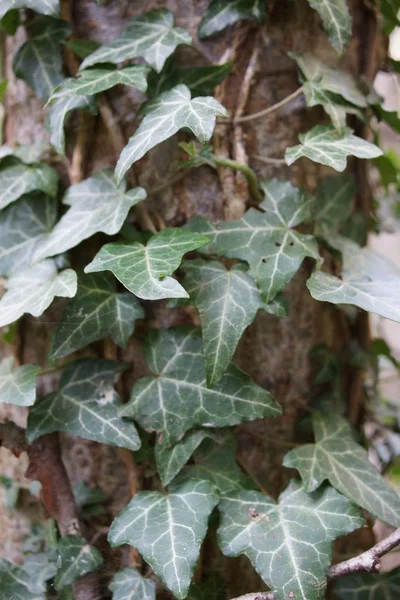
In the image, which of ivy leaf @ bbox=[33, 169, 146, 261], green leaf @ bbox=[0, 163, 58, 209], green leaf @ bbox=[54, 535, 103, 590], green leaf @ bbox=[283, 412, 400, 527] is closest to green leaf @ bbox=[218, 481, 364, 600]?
green leaf @ bbox=[283, 412, 400, 527]

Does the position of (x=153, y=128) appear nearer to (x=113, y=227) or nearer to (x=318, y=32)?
(x=113, y=227)

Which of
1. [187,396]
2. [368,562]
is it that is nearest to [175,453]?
[187,396]

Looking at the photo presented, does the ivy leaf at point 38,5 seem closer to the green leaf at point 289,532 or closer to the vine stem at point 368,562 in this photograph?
the green leaf at point 289,532

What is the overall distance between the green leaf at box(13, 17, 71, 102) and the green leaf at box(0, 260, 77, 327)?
337mm

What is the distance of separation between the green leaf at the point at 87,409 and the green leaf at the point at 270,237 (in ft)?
0.93

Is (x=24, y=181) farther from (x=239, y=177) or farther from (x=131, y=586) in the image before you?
(x=131, y=586)

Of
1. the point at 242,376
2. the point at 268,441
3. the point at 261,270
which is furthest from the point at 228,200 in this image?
the point at 268,441

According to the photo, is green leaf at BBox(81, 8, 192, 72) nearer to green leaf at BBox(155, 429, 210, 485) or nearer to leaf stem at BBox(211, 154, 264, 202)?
leaf stem at BBox(211, 154, 264, 202)

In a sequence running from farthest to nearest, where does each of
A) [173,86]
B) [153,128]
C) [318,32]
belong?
[318,32] → [173,86] → [153,128]

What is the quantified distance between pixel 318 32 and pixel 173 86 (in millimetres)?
333

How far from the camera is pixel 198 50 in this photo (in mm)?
919

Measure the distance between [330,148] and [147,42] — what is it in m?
0.35

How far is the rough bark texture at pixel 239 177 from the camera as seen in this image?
3.05 feet

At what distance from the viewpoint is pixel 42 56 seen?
37.8 inches
